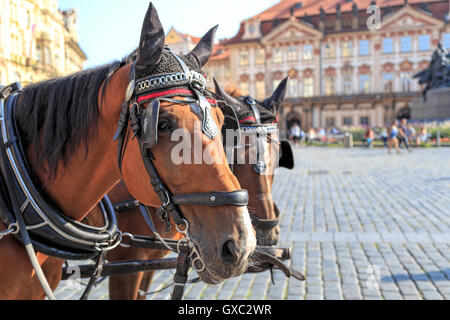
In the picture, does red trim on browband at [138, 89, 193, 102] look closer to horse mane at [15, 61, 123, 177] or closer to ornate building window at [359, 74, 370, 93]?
horse mane at [15, 61, 123, 177]

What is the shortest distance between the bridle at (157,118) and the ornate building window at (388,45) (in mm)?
48181

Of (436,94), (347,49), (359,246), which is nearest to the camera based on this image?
(359,246)

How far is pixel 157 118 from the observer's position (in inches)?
53.8

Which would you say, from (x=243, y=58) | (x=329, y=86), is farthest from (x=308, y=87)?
(x=243, y=58)

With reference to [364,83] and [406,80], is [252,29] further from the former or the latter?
[406,80]

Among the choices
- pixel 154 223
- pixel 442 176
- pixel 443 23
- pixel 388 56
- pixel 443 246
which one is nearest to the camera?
pixel 154 223

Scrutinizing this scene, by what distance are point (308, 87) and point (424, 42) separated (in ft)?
41.8

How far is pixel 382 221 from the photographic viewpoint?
6.35 meters

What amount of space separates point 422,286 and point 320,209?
3.73 m

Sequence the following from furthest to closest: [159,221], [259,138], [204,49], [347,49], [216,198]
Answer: [347,49], [259,138], [159,221], [204,49], [216,198]

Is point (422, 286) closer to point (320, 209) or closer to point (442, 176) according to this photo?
point (320, 209)
